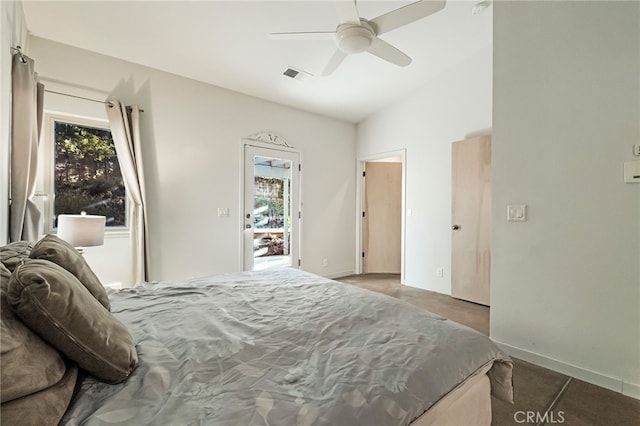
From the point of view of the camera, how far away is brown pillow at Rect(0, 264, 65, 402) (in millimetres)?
609

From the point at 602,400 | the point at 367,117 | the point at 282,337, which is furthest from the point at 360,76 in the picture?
the point at 602,400

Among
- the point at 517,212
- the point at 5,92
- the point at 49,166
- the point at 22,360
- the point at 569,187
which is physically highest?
the point at 5,92

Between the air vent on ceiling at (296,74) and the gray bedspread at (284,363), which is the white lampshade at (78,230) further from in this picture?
the air vent on ceiling at (296,74)

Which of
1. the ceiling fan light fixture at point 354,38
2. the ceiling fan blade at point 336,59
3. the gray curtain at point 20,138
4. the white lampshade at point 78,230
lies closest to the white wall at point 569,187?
the ceiling fan light fixture at point 354,38

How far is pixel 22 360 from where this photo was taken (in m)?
0.65

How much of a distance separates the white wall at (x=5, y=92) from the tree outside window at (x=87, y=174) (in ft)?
3.07

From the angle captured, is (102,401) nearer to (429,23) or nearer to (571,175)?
(571,175)

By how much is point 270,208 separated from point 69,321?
3433 mm

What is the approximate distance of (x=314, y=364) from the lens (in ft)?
3.13

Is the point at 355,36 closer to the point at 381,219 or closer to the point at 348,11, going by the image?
the point at 348,11

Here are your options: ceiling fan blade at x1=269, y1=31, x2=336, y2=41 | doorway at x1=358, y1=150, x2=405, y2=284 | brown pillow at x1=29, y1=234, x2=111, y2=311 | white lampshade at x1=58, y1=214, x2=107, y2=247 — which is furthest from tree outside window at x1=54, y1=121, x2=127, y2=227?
doorway at x1=358, y1=150, x2=405, y2=284

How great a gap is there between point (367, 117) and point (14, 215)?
183 inches

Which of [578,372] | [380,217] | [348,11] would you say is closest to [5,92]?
[348,11]

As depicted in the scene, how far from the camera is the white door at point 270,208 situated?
3.93 m
